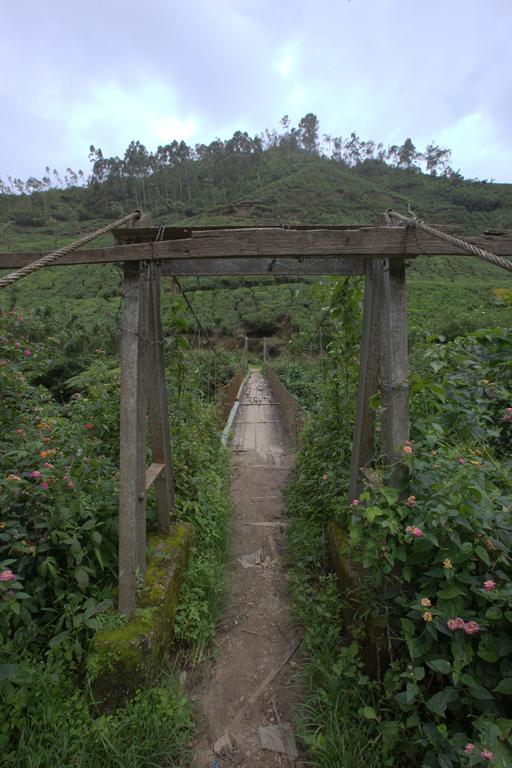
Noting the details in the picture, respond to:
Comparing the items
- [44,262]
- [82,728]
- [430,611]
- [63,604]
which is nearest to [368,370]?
[430,611]

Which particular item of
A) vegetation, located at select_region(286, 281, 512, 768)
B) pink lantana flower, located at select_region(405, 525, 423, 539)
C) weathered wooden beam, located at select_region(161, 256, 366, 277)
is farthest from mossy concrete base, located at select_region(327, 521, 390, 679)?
weathered wooden beam, located at select_region(161, 256, 366, 277)

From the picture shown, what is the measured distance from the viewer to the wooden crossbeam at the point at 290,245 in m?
1.68

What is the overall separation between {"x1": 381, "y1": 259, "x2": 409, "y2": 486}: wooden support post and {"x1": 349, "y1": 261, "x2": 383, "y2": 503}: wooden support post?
0.27 meters

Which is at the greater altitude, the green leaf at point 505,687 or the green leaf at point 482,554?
the green leaf at point 482,554

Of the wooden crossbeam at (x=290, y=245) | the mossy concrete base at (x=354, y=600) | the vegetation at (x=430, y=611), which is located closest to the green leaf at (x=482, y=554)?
the vegetation at (x=430, y=611)

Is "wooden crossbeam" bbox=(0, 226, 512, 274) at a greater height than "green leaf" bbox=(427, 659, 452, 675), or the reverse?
"wooden crossbeam" bbox=(0, 226, 512, 274)

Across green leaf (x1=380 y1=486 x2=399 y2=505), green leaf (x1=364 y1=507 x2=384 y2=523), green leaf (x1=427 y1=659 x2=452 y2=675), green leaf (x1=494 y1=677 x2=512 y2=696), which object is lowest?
green leaf (x1=427 y1=659 x2=452 y2=675)

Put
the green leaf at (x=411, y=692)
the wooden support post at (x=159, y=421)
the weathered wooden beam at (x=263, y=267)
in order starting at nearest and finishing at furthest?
the green leaf at (x=411, y=692) → the weathered wooden beam at (x=263, y=267) → the wooden support post at (x=159, y=421)

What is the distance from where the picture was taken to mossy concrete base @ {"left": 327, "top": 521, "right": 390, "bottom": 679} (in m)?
1.64

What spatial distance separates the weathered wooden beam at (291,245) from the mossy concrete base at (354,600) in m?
1.29

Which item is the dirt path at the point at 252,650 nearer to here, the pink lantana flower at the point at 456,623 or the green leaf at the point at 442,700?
the green leaf at the point at 442,700

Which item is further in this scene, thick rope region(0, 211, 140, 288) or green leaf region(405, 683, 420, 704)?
green leaf region(405, 683, 420, 704)

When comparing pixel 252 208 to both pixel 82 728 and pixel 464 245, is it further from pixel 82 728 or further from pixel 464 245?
pixel 82 728

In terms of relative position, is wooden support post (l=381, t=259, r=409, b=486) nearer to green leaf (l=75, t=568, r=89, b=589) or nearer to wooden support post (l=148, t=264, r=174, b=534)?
wooden support post (l=148, t=264, r=174, b=534)
